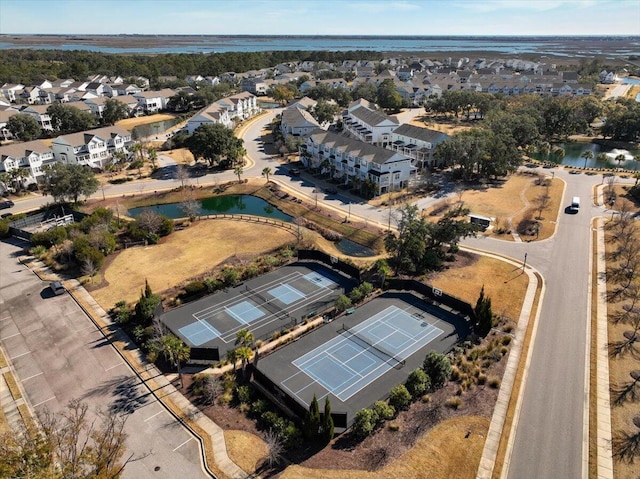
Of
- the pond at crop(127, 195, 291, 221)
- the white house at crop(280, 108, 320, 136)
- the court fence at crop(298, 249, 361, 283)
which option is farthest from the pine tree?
the white house at crop(280, 108, 320, 136)

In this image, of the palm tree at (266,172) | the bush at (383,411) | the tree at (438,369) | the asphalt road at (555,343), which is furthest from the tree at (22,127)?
the tree at (438,369)

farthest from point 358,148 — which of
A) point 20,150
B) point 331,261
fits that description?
point 20,150

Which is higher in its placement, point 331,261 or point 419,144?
point 419,144

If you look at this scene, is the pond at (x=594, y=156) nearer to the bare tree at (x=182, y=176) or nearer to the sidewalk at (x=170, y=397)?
the bare tree at (x=182, y=176)

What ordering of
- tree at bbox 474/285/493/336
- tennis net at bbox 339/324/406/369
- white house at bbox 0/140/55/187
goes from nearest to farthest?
tennis net at bbox 339/324/406/369
tree at bbox 474/285/493/336
white house at bbox 0/140/55/187

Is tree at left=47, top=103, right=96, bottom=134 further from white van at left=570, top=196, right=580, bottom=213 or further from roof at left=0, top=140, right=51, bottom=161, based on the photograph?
white van at left=570, top=196, right=580, bottom=213

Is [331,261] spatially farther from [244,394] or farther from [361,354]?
[244,394]

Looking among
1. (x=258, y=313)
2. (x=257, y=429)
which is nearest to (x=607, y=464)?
(x=257, y=429)
